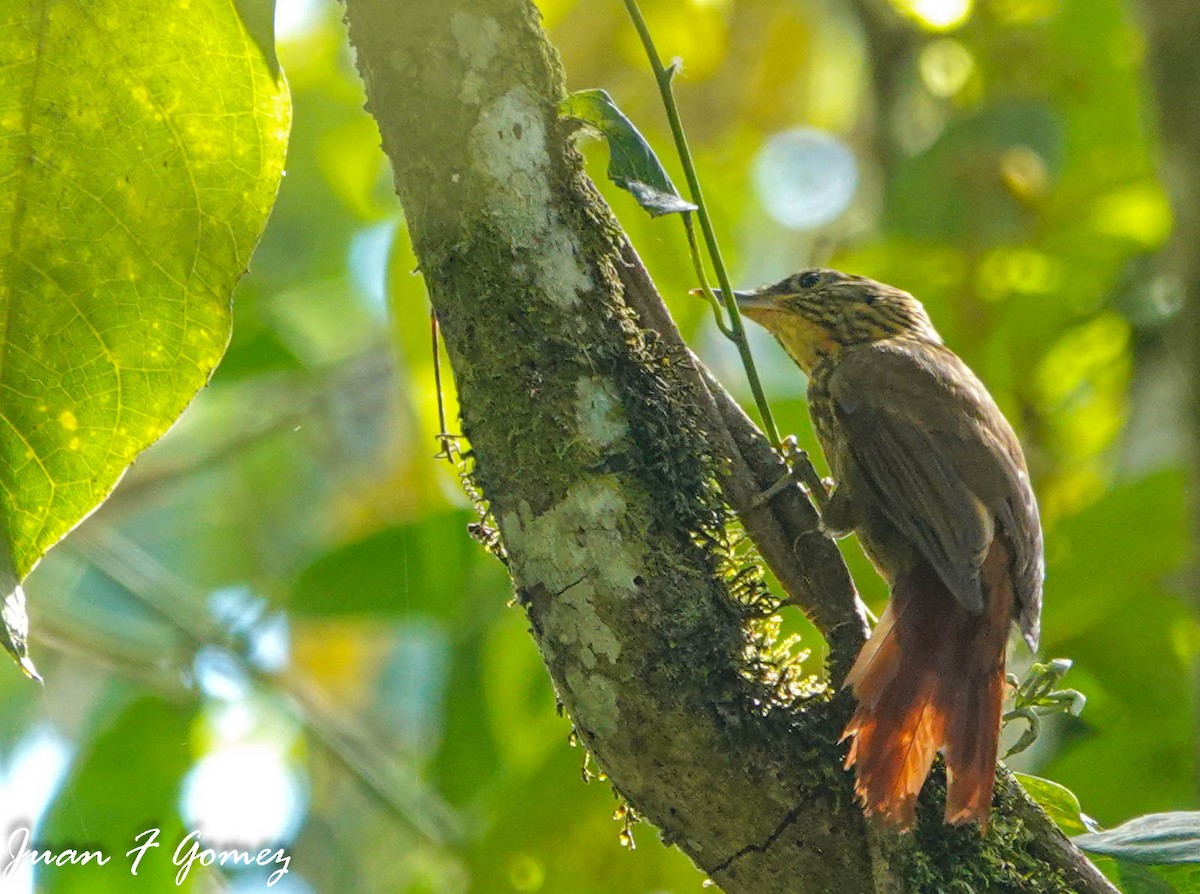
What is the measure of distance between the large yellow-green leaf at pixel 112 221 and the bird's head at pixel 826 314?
6.05 feet

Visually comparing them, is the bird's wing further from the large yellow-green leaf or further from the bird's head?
the large yellow-green leaf

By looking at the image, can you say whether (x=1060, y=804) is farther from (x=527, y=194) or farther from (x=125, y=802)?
(x=125, y=802)

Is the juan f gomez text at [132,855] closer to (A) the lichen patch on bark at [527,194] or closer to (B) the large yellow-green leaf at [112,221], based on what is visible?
(B) the large yellow-green leaf at [112,221]

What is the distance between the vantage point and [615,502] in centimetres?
202

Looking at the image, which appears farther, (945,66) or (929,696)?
(945,66)

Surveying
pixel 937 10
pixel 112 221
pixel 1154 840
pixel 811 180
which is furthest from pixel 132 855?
pixel 811 180

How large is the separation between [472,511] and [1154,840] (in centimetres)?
199

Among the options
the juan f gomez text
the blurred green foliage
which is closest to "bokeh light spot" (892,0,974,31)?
the blurred green foliage

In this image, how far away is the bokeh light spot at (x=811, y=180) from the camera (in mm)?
6941

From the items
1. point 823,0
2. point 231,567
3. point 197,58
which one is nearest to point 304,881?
point 231,567

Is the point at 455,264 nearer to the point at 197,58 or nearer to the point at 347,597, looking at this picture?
the point at 197,58

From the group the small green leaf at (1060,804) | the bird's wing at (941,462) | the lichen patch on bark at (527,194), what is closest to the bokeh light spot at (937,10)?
the bird's wing at (941,462)

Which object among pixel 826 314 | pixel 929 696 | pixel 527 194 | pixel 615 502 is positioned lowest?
pixel 929 696

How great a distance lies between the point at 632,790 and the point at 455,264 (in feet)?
2.62
